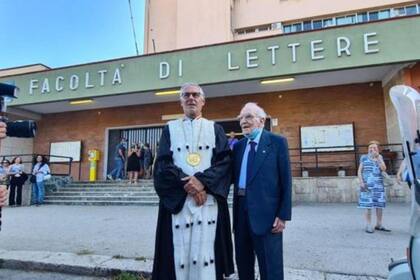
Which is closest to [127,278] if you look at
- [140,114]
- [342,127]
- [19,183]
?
[19,183]

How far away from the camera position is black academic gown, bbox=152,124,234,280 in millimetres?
2686

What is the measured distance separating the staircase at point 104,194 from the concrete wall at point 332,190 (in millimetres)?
4529

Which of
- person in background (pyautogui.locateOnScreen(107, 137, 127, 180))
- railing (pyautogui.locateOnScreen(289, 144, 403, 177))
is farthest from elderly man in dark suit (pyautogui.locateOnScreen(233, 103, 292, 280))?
person in background (pyautogui.locateOnScreen(107, 137, 127, 180))

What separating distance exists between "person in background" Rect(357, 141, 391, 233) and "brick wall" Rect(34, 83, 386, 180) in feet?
22.5

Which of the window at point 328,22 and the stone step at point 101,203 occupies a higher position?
the window at point 328,22

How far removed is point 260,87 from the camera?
12977 millimetres

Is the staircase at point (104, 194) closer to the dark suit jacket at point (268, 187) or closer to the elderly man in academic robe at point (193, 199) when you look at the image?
the elderly man in academic robe at point (193, 199)

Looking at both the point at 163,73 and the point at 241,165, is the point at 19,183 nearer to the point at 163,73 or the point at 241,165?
the point at 163,73

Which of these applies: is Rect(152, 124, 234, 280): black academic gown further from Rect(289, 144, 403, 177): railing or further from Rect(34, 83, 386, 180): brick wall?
Rect(34, 83, 386, 180): brick wall

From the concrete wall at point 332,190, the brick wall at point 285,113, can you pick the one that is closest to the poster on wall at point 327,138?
the brick wall at point 285,113

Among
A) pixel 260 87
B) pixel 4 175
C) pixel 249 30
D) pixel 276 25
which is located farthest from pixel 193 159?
pixel 249 30

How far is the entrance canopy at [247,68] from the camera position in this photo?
33.2 feet

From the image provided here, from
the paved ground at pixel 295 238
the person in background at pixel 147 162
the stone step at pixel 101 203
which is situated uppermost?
the person in background at pixel 147 162

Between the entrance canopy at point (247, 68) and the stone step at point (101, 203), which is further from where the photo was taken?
the stone step at point (101, 203)
